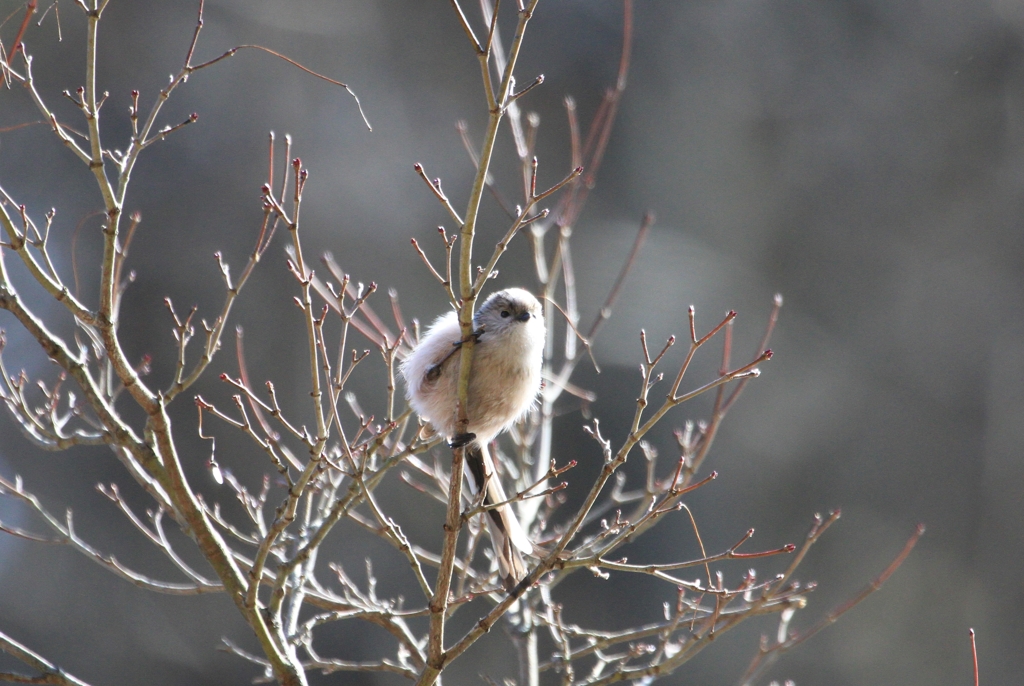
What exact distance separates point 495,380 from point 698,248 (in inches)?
251

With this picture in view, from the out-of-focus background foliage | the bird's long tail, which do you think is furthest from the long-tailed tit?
the out-of-focus background foliage

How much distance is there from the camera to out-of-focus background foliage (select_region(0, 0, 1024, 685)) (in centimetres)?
692

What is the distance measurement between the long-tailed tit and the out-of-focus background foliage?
4194mm

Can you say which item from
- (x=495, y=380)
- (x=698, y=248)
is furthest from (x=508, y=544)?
→ (x=698, y=248)

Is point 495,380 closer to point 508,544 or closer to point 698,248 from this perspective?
point 508,544

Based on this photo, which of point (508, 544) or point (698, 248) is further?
point (698, 248)

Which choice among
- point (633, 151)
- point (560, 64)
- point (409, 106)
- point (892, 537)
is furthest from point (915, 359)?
point (409, 106)

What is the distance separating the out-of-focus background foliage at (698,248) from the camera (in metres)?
6.92

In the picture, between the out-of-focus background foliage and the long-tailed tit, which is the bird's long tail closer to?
the long-tailed tit

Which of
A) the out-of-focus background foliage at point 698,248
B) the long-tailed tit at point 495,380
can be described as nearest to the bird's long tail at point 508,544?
the long-tailed tit at point 495,380

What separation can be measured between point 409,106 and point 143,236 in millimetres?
3048

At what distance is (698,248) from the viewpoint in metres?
8.50

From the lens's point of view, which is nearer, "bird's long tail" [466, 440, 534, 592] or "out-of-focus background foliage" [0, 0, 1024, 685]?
"bird's long tail" [466, 440, 534, 592]

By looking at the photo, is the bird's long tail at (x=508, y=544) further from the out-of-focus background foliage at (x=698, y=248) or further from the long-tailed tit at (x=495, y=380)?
the out-of-focus background foliage at (x=698, y=248)
